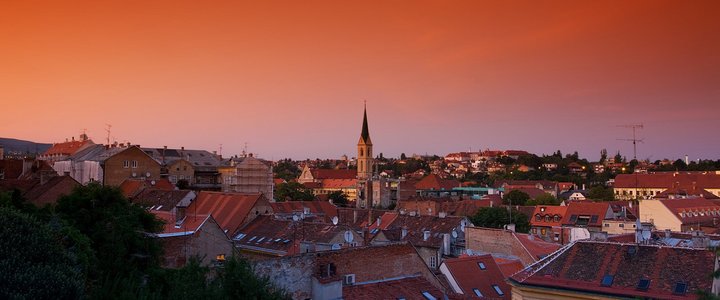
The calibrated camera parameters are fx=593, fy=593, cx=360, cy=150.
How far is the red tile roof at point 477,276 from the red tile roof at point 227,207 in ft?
54.9

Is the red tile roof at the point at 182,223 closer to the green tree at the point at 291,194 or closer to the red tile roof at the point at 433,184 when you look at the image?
the green tree at the point at 291,194

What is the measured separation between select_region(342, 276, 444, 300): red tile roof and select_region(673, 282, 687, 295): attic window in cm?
871

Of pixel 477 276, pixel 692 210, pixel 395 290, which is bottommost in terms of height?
pixel 477 276

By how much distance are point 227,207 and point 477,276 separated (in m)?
20.3

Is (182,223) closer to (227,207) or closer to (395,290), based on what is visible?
(227,207)

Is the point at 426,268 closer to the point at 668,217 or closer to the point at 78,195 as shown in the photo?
the point at 78,195

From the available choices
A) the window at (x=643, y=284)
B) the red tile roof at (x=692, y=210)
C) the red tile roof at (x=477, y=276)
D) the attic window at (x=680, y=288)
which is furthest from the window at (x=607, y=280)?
the red tile roof at (x=692, y=210)

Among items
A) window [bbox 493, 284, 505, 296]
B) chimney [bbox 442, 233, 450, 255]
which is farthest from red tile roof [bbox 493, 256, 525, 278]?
chimney [bbox 442, 233, 450, 255]

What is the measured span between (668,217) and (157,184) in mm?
51695

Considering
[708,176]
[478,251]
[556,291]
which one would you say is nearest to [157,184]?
[478,251]

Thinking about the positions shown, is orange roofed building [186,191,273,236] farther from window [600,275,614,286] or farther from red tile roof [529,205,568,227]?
red tile roof [529,205,568,227]

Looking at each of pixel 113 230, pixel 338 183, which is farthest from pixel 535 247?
pixel 338 183

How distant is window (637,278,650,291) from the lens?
22.3 metres

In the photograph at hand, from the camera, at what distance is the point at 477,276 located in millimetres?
30812
